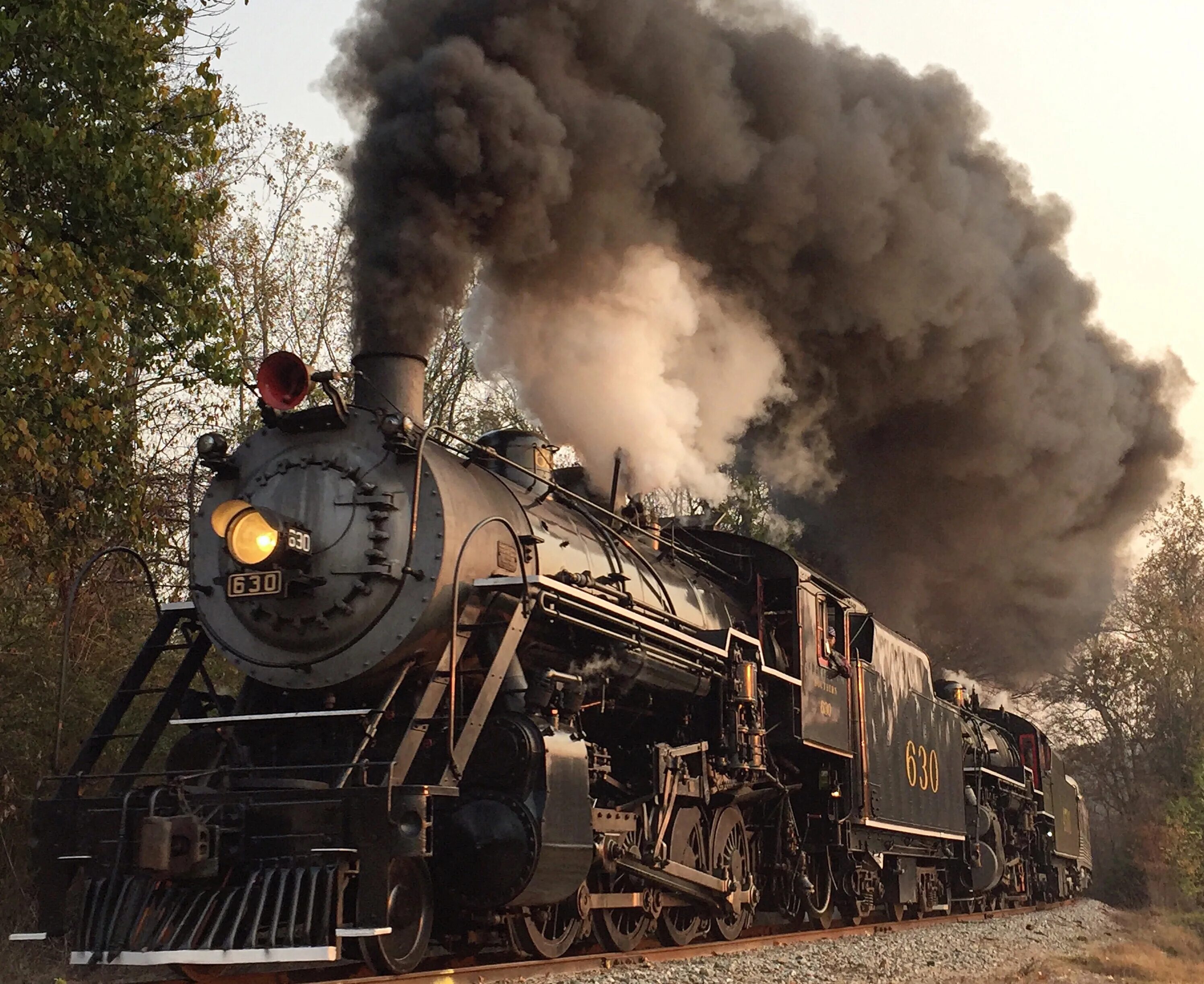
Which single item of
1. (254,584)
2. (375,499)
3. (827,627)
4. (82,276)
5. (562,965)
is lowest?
(562,965)

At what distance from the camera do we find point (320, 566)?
6.52 m

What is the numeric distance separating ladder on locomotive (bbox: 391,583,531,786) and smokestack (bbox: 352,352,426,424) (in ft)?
4.42

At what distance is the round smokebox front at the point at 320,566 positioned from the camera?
634cm

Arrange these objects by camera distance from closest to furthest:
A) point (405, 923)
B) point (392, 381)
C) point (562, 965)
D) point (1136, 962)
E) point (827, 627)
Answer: point (405, 923) → point (562, 965) → point (392, 381) → point (1136, 962) → point (827, 627)

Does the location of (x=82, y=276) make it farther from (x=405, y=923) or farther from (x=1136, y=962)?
(x=1136, y=962)

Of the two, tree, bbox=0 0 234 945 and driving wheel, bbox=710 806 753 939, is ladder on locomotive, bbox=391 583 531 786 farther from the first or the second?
tree, bbox=0 0 234 945

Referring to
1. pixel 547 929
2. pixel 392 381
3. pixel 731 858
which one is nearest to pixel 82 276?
pixel 392 381

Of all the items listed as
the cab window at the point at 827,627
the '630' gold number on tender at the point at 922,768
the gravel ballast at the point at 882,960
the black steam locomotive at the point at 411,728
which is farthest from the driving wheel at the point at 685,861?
the '630' gold number on tender at the point at 922,768

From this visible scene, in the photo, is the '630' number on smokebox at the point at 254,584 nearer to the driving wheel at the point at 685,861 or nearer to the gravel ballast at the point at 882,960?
the gravel ballast at the point at 882,960

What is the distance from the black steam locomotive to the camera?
5.59 meters

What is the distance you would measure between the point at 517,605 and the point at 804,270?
339 inches

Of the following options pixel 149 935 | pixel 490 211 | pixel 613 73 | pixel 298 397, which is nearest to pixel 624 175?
pixel 613 73

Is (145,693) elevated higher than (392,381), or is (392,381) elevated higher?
(392,381)

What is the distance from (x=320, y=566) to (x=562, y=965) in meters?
2.59
